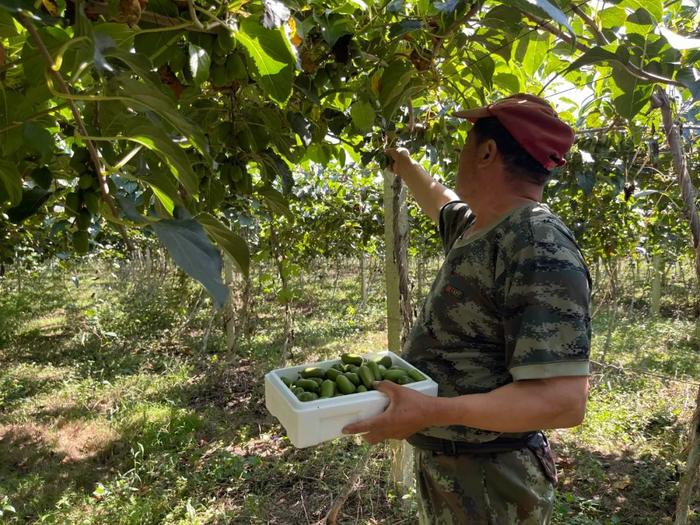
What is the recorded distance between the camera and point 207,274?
1.66ft

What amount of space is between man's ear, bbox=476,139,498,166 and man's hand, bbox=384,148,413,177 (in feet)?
2.09

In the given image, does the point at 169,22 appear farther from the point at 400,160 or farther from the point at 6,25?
the point at 400,160

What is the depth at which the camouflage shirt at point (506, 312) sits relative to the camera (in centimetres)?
96

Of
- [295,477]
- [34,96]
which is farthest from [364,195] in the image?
Result: [34,96]

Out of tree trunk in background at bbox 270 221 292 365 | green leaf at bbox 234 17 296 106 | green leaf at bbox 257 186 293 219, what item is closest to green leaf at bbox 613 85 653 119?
green leaf at bbox 234 17 296 106

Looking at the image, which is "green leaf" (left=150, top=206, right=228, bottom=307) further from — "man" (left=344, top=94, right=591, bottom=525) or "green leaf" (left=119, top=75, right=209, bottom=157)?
"man" (left=344, top=94, right=591, bottom=525)

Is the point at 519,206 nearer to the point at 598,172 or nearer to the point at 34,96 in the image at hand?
the point at 34,96

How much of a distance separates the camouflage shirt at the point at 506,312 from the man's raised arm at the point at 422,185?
1.95 ft

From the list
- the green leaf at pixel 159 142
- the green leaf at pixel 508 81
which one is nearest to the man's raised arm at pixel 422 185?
the green leaf at pixel 508 81

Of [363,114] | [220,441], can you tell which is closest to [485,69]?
[363,114]

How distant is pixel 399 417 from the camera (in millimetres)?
1015

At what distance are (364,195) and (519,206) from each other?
3.93 m

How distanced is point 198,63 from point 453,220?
109cm

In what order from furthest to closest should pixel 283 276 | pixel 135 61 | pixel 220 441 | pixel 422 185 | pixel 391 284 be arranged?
pixel 220 441 < pixel 283 276 < pixel 391 284 < pixel 422 185 < pixel 135 61
